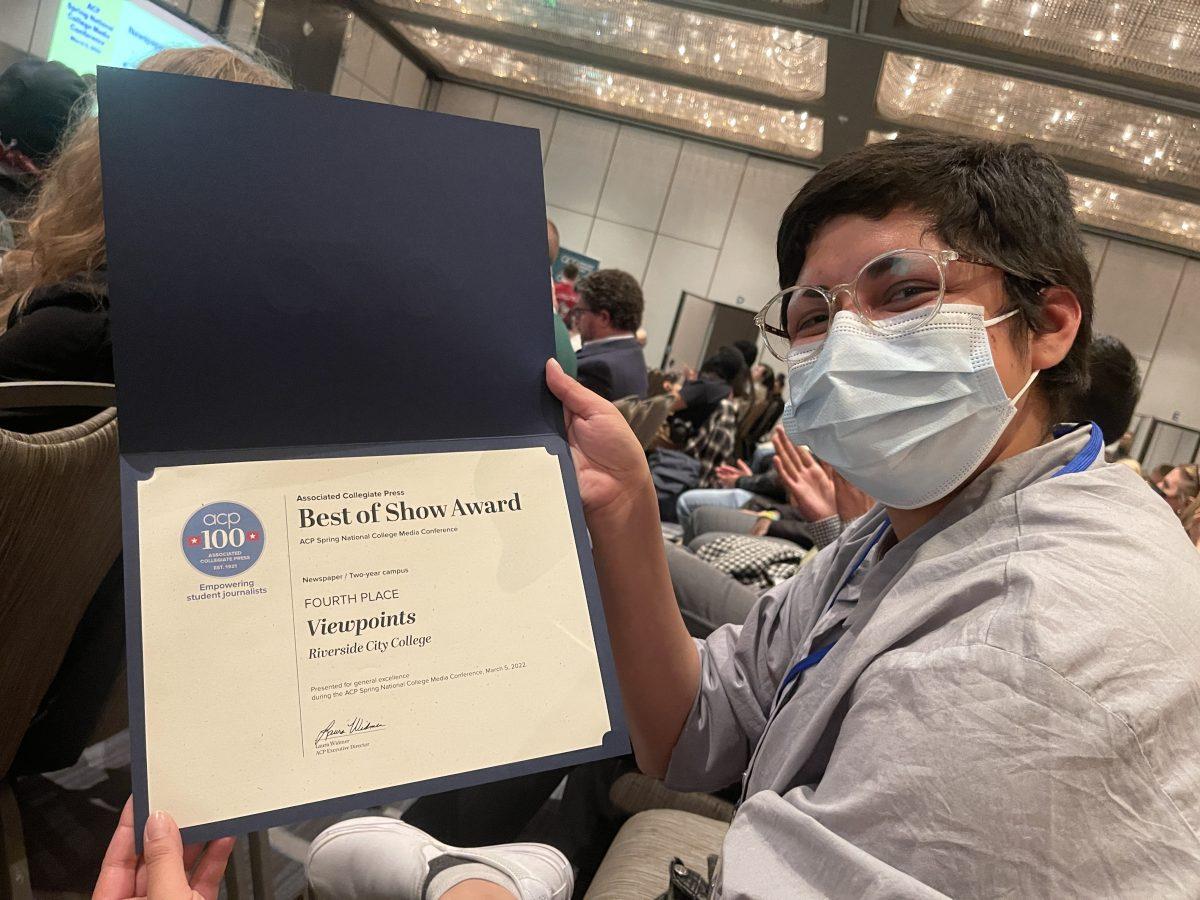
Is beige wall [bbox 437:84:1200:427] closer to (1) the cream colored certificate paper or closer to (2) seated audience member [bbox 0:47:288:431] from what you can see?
(2) seated audience member [bbox 0:47:288:431]

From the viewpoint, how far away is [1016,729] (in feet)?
1.90

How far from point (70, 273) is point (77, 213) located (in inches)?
4.2

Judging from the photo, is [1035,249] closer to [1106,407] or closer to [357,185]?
[357,185]

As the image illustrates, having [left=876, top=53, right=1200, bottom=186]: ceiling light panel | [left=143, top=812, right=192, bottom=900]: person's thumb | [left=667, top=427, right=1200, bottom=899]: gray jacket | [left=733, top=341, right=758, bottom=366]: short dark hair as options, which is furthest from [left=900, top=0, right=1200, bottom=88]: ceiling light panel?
[left=143, top=812, right=192, bottom=900]: person's thumb

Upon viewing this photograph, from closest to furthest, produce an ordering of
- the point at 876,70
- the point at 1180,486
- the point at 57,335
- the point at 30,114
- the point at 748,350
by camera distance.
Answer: the point at 57,335, the point at 30,114, the point at 1180,486, the point at 876,70, the point at 748,350

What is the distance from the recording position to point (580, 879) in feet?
5.65

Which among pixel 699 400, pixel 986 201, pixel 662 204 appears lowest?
pixel 699 400

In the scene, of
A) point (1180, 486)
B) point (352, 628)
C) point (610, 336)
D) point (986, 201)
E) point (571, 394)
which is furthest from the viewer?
point (610, 336)

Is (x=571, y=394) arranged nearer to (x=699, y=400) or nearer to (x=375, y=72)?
(x=699, y=400)

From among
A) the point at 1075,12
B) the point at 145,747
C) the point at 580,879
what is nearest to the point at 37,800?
the point at 580,879

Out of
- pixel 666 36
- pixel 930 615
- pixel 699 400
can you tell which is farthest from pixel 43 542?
pixel 666 36

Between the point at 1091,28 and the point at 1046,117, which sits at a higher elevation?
the point at 1091,28

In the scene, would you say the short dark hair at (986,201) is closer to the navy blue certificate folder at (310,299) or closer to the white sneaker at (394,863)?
the navy blue certificate folder at (310,299)

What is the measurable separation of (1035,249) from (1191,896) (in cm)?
68
